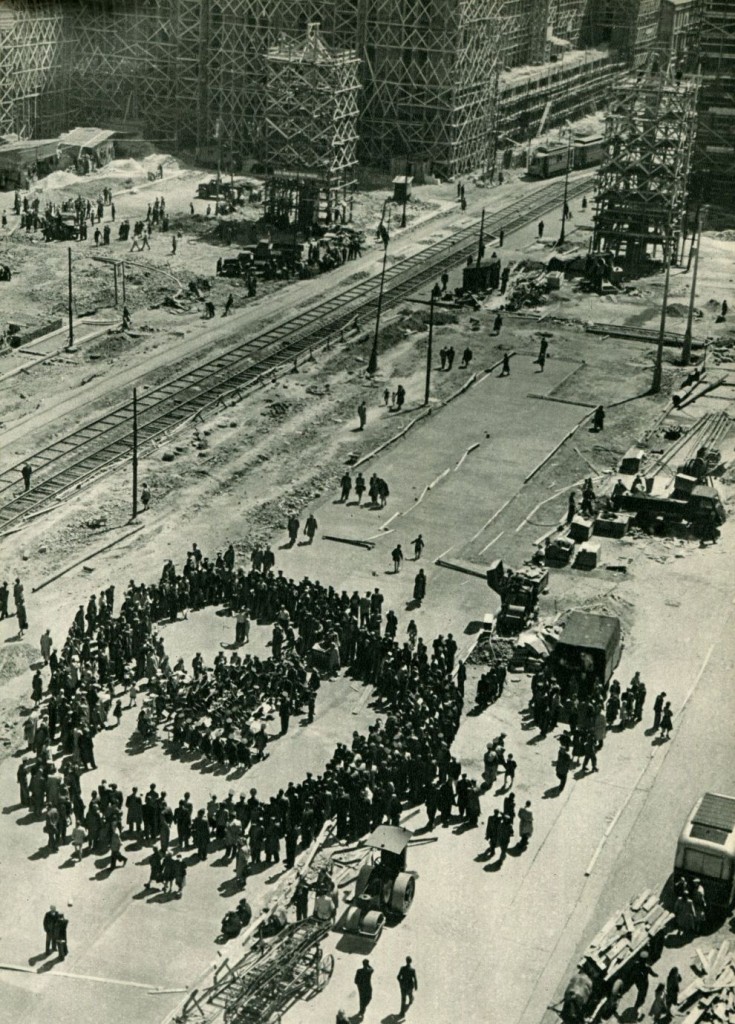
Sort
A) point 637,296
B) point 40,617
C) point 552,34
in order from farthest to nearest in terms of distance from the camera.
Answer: point 552,34 → point 637,296 → point 40,617

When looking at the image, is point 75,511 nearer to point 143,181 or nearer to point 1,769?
point 1,769

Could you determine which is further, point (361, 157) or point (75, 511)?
point (361, 157)

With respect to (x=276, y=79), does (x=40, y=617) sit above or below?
below

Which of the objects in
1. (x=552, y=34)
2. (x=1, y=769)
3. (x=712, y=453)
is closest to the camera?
(x=1, y=769)

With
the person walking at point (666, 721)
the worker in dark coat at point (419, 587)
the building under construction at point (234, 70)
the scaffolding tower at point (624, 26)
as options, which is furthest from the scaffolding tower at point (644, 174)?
the scaffolding tower at point (624, 26)

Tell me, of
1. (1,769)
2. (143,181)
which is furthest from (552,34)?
(1,769)
